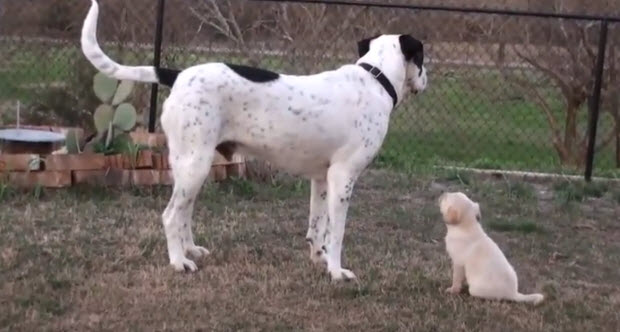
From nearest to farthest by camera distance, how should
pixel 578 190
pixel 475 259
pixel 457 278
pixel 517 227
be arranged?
pixel 475 259 < pixel 457 278 < pixel 517 227 < pixel 578 190

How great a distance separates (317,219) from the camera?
20.6ft

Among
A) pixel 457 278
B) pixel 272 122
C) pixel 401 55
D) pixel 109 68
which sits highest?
pixel 401 55

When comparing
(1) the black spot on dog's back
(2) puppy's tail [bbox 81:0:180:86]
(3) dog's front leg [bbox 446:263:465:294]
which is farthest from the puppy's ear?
(2) puppy's tail [bbox 81:0:180:86]

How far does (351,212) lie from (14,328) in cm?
333

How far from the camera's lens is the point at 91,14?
19.5ft

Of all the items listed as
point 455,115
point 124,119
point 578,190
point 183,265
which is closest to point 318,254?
point 183,265

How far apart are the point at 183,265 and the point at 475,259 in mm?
1528

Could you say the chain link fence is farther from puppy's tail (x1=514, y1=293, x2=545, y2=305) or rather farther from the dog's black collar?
puppy's tail (x1=514, y1=293, x2=545, y2=305)

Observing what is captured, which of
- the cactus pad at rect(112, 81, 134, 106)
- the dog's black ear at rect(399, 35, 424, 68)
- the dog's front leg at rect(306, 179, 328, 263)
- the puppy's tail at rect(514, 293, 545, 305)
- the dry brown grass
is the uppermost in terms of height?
the dog's black ear at rect(399, 35, 424, 68)

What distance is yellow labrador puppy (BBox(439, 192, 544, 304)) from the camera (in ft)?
17.9

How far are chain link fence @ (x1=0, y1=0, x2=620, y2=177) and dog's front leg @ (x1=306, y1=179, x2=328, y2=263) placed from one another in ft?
11.2

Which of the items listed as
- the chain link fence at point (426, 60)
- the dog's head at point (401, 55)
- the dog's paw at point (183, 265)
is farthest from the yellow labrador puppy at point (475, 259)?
the chain link fence at point (426, 60)

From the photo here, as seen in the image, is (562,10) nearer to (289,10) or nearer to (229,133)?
(289,10)

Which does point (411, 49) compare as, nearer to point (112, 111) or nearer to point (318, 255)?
point (318, 255)
